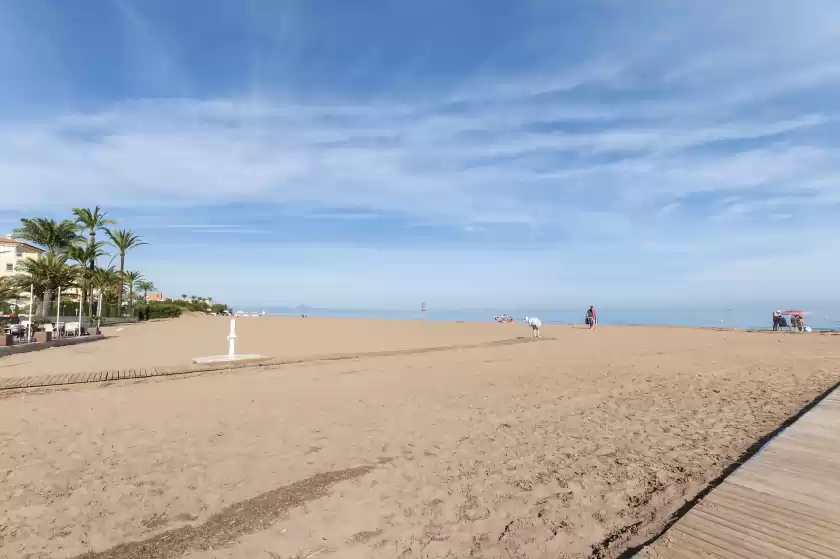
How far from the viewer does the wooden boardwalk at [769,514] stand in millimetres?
3182

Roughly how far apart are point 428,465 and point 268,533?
7.35 feet

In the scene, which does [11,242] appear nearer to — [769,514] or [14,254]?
[14,254]

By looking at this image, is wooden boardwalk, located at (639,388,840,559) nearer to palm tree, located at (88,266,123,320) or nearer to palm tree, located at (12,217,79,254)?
palm tree, located at (88,266,123,320)

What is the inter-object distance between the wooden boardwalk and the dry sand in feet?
1.44

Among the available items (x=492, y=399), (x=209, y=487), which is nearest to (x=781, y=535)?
(x=209, y=487)

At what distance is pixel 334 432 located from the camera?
24.0ft

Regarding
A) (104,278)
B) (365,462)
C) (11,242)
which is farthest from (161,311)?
(365,462)

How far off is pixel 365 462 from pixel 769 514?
425 cm

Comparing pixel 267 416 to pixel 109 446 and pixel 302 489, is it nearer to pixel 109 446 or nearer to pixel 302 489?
pixel 109 446

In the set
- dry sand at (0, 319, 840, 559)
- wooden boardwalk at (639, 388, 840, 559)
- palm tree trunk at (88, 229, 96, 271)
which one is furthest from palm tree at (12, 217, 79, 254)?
wooden boardwalk at (639, 388, 840, 559)

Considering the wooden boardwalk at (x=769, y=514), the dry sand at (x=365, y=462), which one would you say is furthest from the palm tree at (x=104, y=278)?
the wooden boardwalk at (x=769, y=514)

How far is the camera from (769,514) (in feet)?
12.0

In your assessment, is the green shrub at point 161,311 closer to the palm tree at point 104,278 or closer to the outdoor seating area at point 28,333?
the palm tree at point 104,278

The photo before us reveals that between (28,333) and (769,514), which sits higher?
(28,333)
